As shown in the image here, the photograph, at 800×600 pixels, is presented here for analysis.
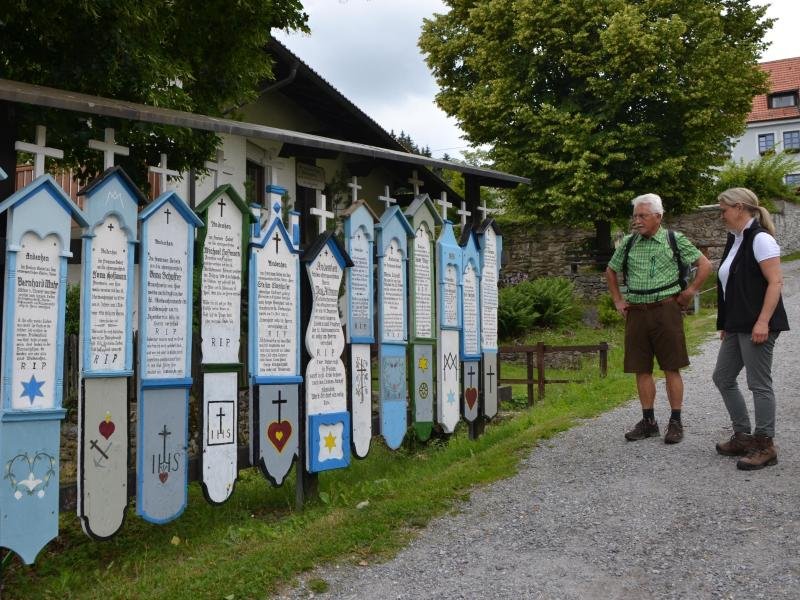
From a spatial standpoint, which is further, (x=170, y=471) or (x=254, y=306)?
(x=254, y=306)

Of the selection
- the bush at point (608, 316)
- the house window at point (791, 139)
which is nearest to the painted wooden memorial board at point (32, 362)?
the bush at point (608, 316)

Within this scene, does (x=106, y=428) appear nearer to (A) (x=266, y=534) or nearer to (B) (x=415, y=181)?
(A) (x=266, y=534)

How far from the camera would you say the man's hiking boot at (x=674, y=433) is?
6234 mm

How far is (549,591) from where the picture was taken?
3801 mm

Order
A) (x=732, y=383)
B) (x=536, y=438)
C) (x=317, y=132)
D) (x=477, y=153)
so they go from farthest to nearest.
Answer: (x=477, y=153) < (x=317, y=132) < (x=536, y=438) < (x=732, y=383)

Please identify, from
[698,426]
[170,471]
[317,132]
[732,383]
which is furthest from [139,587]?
[317,132]

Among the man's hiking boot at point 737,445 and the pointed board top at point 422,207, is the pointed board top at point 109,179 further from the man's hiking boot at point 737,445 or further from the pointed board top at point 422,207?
the man's hiking boot at point 737,445

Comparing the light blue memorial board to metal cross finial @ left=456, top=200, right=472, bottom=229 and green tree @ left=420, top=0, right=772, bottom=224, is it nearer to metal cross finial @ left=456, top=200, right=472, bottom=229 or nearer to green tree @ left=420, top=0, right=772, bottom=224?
metal cross finial @ left=456, top=200, right=472, bottom=229

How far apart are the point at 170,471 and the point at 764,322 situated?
3.72 metres

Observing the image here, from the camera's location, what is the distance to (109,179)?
14.7ft

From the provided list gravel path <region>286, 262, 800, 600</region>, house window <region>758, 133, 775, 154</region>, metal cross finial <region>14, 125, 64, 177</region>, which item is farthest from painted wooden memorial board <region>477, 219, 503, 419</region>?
house window <region>758, 133, 775, 154</region>

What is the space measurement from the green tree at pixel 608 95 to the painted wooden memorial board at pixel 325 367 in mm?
17281

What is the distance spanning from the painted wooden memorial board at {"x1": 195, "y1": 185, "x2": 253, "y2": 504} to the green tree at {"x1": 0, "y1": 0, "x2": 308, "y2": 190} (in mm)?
1571

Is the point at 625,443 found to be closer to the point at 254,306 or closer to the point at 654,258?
the point at 654,258
